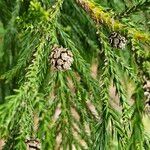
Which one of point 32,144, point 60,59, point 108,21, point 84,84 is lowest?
point 32,144

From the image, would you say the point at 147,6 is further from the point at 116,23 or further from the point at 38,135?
the point at 38,135

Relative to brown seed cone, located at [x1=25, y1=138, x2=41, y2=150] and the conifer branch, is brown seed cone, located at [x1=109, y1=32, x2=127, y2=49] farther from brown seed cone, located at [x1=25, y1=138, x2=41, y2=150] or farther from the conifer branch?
brown seed cone, located at [x1=25, y1=138, x2=41, y2=150]

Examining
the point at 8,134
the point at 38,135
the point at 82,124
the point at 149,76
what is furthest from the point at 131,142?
the point at 82,124

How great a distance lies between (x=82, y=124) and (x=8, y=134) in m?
0.65

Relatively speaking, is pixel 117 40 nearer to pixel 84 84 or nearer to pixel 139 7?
pixel 139 7

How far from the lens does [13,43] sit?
2699 millimetres

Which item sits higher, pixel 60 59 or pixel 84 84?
pixel 60 59

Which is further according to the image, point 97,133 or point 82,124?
point 82,124

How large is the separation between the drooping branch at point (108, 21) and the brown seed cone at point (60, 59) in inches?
7.6

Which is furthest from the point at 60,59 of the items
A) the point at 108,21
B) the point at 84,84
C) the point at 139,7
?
the point at 84,84

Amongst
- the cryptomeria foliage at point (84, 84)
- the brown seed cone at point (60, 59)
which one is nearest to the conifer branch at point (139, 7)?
the cryptomeria foliage at point (84, 84)

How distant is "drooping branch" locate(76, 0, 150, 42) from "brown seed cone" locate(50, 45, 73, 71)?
19cm

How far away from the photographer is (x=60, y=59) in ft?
4.58

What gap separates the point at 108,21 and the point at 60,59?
0.25m
